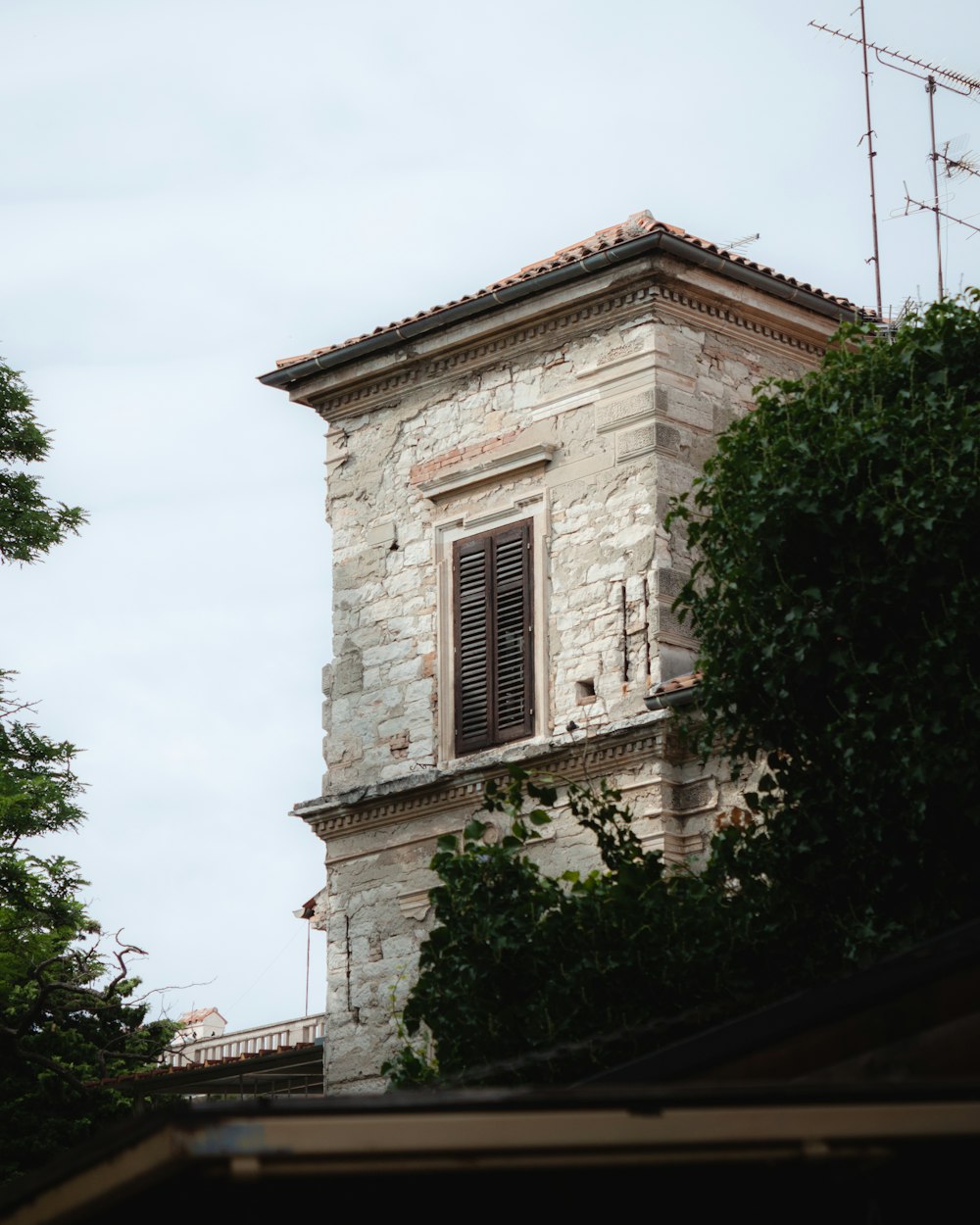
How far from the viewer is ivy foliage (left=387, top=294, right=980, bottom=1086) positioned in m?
11.2

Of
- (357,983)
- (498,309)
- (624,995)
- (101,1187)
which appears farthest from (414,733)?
(101,1187)

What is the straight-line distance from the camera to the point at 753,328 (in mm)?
17000

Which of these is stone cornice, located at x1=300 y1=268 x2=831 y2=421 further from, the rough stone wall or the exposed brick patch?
the exposed brick patch

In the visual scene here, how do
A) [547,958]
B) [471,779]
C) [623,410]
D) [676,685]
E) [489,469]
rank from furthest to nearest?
1. [489,469]
2. [623,410]
3. [471,779]
4. [676,685]
5. [547,958]

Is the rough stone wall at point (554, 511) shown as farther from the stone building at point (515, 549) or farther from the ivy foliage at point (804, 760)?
the ivy foliage at point (804, 760)

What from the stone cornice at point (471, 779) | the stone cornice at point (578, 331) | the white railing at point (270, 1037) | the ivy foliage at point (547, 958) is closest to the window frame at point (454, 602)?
the stone cornice at point (471, 779)

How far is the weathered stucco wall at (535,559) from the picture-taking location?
15.6m

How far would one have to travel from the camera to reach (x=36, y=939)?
19797 mm

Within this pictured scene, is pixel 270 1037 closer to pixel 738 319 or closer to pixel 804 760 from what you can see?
pixel 738 319

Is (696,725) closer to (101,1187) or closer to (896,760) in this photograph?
(896,760)

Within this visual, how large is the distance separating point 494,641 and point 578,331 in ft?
8.62

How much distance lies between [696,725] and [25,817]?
9350mm

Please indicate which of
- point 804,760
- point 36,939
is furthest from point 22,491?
point 804,760

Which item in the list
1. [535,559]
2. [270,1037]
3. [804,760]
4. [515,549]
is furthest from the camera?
[270,1037]
